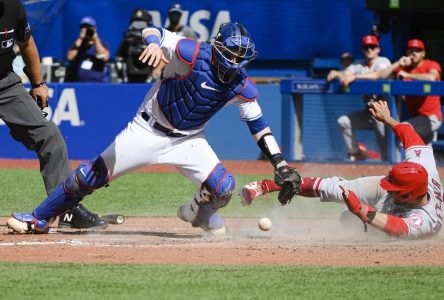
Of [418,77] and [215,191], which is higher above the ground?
[215,191]

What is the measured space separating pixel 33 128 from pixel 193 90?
4.95ft

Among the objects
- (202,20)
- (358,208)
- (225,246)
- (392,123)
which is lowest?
(202,20)

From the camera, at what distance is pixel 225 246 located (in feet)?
26.5

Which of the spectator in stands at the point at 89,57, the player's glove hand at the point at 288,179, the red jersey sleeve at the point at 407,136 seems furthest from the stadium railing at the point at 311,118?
the player's glove hand at the point at 288,179

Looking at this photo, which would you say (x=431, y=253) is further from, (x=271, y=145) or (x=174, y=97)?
(x=174, y=97)

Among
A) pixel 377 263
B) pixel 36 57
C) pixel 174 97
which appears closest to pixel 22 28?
pixel 36 57

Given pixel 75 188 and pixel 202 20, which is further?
pixel 202 20

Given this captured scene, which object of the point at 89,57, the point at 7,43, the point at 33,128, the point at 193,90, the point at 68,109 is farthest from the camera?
the point at 89,57

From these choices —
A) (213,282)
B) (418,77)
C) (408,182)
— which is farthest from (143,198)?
(213,282)

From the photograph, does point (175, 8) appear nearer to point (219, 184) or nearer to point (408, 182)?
point (219, 184)

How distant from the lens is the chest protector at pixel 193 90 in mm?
7918

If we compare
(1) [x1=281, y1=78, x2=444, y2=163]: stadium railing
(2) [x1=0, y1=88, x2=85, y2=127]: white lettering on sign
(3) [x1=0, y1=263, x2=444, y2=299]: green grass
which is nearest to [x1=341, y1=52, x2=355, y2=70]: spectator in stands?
(1) [x1=281, y1=78, x2=444, y2=163]: stadium railing

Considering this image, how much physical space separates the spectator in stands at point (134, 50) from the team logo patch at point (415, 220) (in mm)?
9215

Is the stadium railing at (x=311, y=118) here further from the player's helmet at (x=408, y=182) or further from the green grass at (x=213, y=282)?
the green grass at (x=213, y=282)
